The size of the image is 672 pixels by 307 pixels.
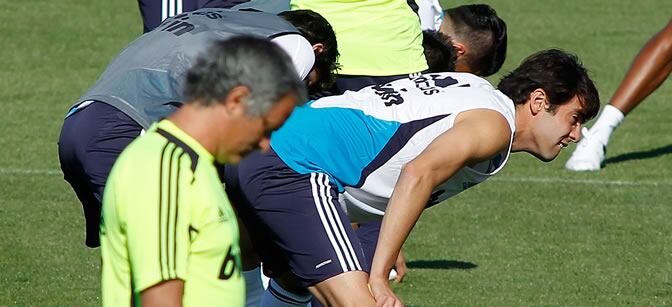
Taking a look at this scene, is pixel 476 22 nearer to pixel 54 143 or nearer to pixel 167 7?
pixel 167 7

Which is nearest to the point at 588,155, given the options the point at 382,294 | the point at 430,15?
the point at 430,15

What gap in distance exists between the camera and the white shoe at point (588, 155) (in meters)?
10.8

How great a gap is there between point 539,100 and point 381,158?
0.66m

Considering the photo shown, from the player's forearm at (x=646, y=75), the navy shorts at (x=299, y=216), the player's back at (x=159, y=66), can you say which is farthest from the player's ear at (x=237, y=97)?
the player's forearm at (x=646, y=75)

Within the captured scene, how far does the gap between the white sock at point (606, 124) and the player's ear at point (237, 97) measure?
24.9 feet

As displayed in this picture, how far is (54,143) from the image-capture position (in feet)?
36.9

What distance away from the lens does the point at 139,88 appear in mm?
5520

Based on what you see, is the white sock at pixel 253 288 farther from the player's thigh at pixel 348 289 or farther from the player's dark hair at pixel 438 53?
the player's dark hair at pixel 438 53

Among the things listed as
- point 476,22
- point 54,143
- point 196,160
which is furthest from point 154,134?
point 54,143

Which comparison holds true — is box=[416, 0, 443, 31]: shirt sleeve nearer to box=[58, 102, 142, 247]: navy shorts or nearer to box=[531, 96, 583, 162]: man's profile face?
box=[531, 96, 583, 162]: man's profile face

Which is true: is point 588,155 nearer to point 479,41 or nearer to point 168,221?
point 479,41

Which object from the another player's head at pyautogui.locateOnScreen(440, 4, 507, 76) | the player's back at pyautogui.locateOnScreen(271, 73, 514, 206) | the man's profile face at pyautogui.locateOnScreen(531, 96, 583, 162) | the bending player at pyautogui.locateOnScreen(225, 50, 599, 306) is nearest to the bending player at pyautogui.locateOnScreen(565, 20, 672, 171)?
the another player's head at pyautogui.locateOnScreen(440, 4, 507, 76)

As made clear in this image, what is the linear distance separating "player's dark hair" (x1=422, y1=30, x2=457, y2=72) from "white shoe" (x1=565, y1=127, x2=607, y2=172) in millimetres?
3759

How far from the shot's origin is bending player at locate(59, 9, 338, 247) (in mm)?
5492
